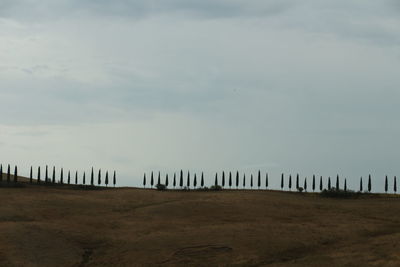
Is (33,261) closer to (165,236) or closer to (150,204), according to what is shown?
(165,236)

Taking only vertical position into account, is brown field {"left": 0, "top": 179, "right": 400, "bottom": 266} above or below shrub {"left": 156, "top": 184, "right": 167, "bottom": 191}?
below

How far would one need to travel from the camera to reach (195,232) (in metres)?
33.5

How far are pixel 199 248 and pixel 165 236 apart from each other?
11.4 feet

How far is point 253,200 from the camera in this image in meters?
47.6

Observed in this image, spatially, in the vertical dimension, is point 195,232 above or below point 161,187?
below

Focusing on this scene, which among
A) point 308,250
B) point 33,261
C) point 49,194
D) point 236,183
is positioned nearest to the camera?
point 33,261

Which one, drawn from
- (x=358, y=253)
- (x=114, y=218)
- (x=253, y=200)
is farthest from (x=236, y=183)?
(x=358, y=253)

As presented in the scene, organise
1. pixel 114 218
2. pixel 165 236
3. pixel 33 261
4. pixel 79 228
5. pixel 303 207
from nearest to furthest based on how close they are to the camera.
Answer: pixel 33 261 → pixel 165 236 → pixel 79 228 → pixel 114 218 → pixel 303 207

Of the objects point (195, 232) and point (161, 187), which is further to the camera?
point (161, 187)

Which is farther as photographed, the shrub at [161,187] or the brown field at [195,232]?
the shrub at [161,187]

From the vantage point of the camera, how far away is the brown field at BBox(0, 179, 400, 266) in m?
28.4

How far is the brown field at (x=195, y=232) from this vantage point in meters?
28.4

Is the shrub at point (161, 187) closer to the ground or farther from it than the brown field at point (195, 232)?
farther from it

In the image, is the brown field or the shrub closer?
the brown field
